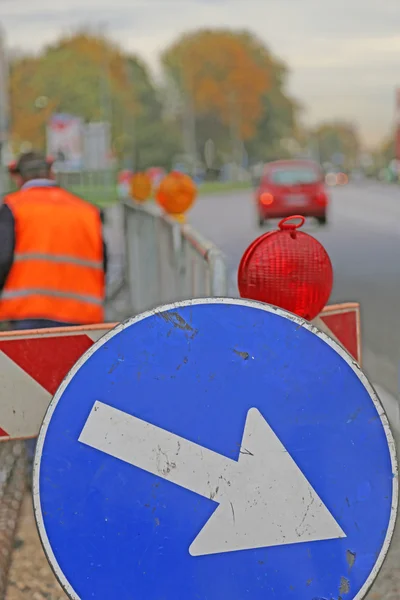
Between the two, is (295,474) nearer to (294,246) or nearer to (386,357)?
(294,246)

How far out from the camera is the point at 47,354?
116 inches

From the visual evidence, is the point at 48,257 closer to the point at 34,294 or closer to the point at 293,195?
the point at 34,294

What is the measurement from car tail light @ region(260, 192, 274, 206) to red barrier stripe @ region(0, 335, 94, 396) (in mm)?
27220

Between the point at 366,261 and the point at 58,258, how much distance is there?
43.6 feet

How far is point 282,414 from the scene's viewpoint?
7.48ft

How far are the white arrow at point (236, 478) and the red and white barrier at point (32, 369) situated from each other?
0.62 m

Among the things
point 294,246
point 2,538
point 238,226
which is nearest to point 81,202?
point 2,538

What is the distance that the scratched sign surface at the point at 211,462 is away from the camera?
2.25 m

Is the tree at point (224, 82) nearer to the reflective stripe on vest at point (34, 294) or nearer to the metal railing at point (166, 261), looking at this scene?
the metal railing at point (166, 261)

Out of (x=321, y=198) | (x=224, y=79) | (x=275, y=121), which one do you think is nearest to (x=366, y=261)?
(x=321, y=198)

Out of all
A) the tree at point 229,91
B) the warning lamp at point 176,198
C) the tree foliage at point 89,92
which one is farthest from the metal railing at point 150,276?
the tree at point 229,91

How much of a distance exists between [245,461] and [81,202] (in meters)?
3.04

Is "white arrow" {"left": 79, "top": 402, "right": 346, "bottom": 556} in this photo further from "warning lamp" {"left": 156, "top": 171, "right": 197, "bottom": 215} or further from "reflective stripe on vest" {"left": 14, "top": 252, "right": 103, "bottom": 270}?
"warning lamp" {"left": 156, "top": 171, "right": 197, "bottom": 215}

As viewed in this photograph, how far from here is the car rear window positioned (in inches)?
1197
